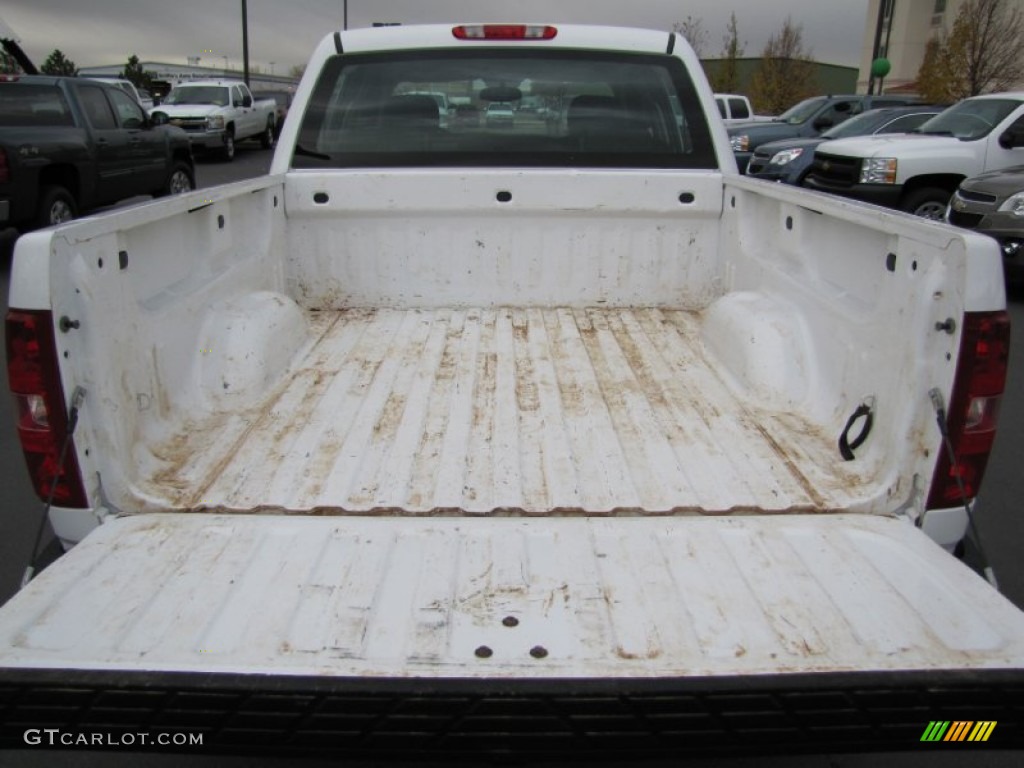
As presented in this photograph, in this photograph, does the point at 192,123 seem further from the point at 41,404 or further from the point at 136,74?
the point at 136,74

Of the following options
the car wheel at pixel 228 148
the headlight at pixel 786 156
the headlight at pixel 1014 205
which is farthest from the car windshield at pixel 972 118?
the car wheel at pixel 228 148

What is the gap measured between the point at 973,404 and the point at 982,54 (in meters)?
25.9

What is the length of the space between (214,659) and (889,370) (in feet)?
5.89

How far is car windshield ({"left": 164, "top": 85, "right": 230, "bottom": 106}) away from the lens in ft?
81.2

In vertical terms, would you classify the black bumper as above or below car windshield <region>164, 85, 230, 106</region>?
below

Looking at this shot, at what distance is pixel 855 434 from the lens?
8.05 feet

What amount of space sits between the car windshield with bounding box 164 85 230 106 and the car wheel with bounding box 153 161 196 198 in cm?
1115

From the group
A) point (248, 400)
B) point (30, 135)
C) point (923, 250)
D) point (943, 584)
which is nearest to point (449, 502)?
point (248, 400)

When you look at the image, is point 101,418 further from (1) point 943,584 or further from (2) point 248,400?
(1) point 943,584

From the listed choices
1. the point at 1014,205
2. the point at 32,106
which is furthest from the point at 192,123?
the point at 1014,205

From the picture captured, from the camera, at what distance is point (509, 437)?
2.64 metres

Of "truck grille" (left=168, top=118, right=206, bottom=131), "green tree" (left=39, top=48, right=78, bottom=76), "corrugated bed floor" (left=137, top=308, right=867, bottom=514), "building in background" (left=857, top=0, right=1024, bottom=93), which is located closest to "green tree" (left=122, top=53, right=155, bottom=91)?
"green tree" (left=39, top=48, right=78, bottom=76)

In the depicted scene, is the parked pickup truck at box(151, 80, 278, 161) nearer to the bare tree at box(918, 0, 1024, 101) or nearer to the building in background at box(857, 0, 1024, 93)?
the bare tree at box(918, 0, 1024, 101)

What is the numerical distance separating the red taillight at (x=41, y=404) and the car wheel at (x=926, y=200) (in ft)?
36.5
